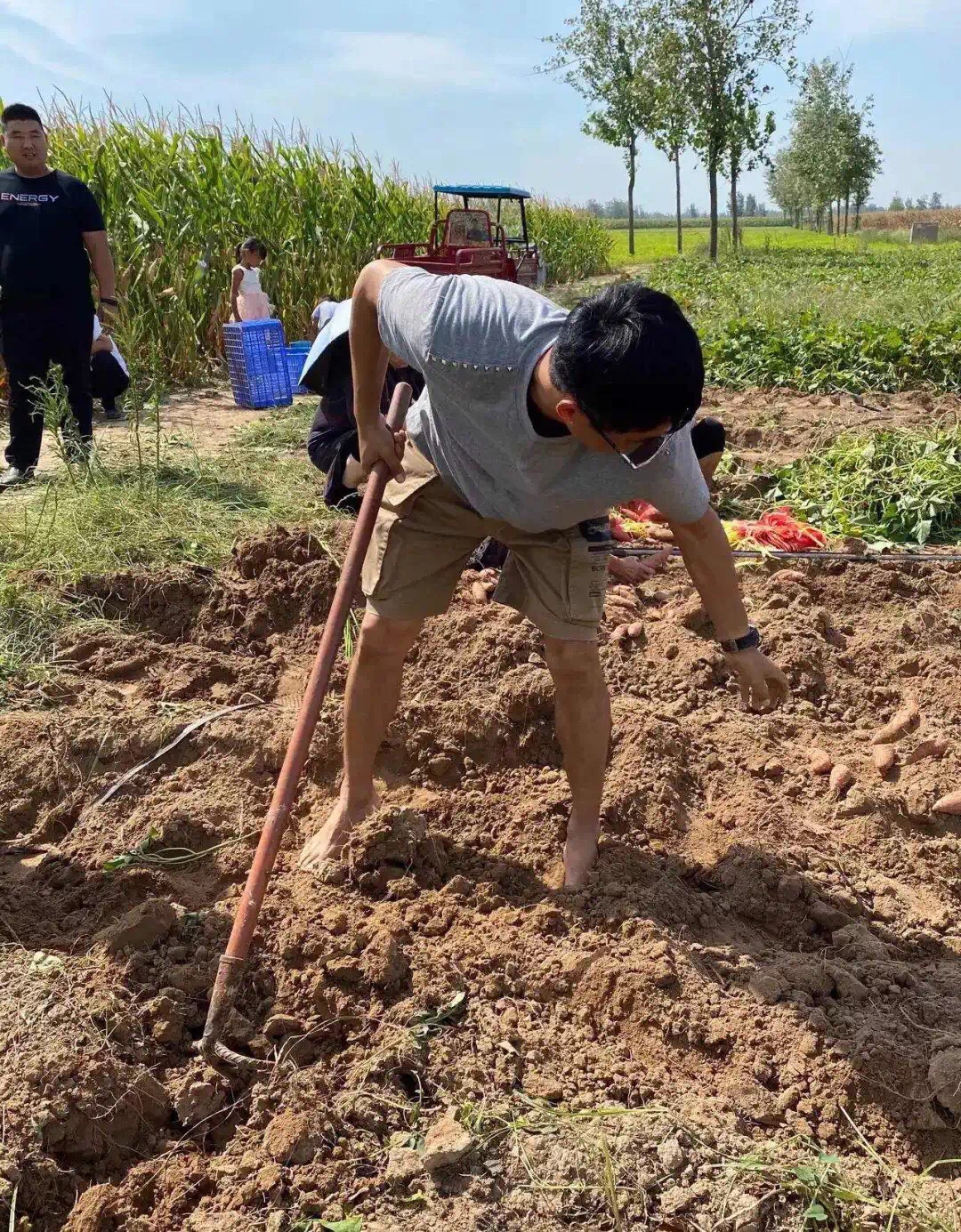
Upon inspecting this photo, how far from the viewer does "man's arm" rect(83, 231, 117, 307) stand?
18.8 ft

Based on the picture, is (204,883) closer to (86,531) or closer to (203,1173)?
(203,1173)

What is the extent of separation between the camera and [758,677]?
7.69 feet

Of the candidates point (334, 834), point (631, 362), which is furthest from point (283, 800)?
point (631, 362)

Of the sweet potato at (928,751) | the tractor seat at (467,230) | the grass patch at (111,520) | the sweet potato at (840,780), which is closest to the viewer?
the sweet potato at (840,780)

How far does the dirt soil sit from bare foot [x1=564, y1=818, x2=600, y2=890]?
0.14 ft

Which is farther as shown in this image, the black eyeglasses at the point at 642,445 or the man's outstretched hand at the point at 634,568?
the man's outstretched hand at the point at 634,568

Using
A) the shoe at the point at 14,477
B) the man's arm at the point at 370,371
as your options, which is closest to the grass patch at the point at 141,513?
the shoe at the point at 14,477

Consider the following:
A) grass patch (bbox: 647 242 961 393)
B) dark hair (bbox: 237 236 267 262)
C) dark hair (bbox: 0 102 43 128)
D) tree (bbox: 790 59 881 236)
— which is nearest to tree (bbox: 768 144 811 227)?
tree (bbox: 790 59 881 236)

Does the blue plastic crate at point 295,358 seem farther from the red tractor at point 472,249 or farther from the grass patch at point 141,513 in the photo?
the grass patch at point 141,513

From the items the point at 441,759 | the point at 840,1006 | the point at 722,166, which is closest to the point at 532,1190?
the point at 840,1006

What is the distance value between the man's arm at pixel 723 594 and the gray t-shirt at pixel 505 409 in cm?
8

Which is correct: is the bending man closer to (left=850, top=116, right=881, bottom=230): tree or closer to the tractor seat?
the tractor seat

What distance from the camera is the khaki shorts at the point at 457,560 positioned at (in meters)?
2.34

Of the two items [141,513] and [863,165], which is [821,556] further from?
[863,165]
